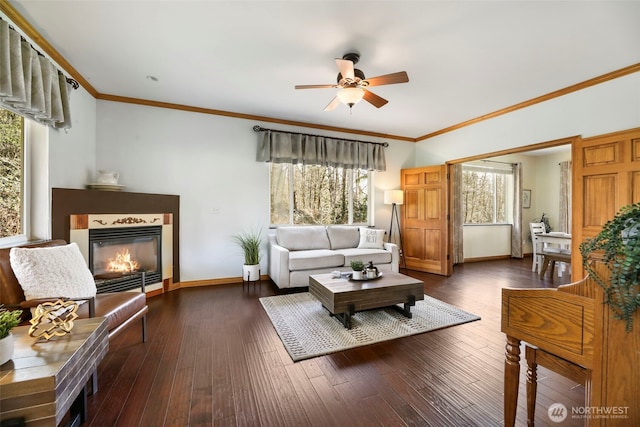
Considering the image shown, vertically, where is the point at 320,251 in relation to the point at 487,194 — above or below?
below

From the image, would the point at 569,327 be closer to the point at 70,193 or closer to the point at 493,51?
the point at 493,51

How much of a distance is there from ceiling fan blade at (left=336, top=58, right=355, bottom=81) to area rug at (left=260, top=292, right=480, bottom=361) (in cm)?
238

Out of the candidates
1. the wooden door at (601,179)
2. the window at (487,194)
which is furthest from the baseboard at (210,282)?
the window at (487,194)

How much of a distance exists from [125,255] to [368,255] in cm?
331

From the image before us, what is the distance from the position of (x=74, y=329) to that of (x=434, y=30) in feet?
10.6

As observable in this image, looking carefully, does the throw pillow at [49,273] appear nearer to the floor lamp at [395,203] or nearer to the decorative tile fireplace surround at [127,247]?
the decorative tile fireplace surround at [127,247]

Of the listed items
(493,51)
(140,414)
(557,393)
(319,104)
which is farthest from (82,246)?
(493,51)

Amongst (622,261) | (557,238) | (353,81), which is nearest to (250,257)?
(353,81)

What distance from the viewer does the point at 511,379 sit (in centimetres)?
124

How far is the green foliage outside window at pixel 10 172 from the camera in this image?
2.18 meters

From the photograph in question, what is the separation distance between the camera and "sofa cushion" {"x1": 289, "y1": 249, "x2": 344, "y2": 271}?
366cm

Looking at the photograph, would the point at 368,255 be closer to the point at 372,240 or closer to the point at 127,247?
the point at 372,240

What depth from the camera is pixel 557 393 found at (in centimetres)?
167
